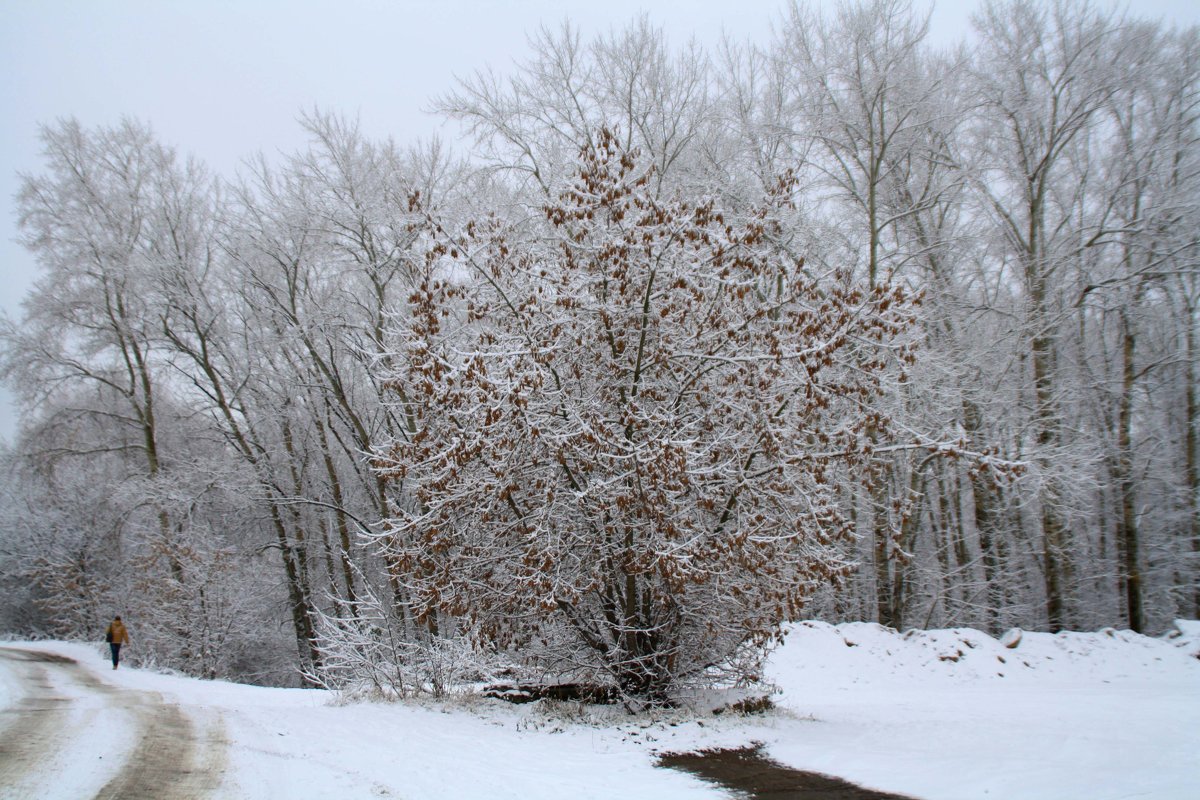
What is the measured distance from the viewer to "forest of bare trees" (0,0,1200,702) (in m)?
8.67

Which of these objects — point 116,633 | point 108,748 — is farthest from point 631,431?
point 116,633

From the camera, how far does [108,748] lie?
6684mm

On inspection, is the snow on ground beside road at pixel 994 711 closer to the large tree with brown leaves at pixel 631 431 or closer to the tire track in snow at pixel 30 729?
the large tree with brown leaves at pixel 631 431

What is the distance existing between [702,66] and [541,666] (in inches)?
536

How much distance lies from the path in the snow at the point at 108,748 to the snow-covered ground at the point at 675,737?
0.13ft

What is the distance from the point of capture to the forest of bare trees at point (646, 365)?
28.5 ft

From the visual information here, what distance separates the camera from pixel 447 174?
17.8 metres

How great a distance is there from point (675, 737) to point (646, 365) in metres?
4.27

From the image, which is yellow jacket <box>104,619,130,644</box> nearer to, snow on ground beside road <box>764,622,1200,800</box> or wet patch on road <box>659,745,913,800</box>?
snow on ground beside road <box>764,622,1200,800</box>

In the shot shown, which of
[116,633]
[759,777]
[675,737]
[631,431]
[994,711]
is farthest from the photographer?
[116,633]

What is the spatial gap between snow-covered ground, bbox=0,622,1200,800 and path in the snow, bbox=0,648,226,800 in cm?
4

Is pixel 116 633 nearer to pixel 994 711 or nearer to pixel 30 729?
pixel 30 729

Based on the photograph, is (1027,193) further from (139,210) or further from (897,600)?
(139,210)

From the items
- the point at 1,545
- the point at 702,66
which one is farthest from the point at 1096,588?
the point at 1,545
